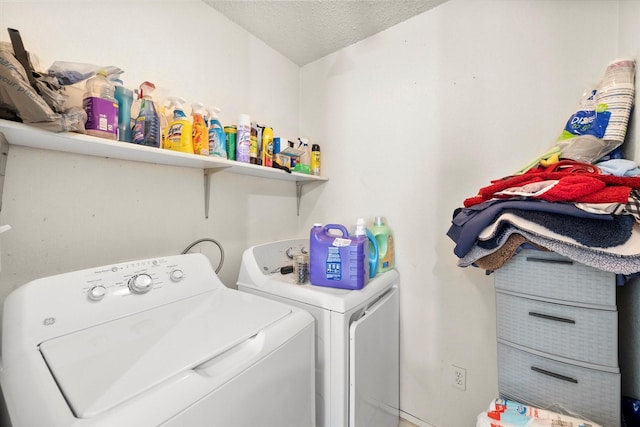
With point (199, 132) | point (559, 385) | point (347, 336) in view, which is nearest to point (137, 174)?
point (199, 132)

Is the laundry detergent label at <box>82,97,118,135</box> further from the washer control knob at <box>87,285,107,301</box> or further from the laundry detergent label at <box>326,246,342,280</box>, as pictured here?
the laundry detergent label at <box>326,246,342,280</box>

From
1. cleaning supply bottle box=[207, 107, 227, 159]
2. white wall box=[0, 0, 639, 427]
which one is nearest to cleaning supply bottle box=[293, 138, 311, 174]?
white wall box=[0, 0, 639, 427]

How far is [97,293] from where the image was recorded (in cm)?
86

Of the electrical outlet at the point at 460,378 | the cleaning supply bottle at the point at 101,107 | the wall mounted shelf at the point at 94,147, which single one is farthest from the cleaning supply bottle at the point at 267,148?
the electrical outlet at the point at 460,378

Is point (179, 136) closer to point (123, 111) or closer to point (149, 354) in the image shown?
point (123, 111)

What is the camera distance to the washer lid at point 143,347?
55cm

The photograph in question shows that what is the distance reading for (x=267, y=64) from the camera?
6.22ft

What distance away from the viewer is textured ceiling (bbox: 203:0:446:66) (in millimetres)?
1513

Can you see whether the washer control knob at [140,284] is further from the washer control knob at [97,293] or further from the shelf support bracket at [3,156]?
the shelf support bracket at [3,156]

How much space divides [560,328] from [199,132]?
1736 mm

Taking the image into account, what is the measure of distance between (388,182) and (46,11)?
179cm

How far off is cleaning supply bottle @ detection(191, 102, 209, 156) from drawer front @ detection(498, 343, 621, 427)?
1.63 m

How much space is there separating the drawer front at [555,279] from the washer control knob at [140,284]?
56.8 inches

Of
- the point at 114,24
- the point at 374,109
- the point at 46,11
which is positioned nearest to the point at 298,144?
the point at 374,109
